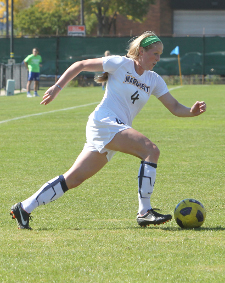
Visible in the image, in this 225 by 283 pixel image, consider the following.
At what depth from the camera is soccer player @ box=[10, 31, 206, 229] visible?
16.7 feet

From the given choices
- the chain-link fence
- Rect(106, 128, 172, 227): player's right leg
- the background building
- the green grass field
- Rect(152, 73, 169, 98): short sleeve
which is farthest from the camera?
the background building

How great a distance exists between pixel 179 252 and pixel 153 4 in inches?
2283

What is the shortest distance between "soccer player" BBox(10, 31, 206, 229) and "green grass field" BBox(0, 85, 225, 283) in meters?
0.24

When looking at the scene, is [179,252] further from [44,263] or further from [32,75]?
[32,75]

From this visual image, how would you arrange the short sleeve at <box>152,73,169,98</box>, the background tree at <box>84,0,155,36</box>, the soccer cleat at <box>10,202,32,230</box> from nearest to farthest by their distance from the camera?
the soccer cleat at <box>10,202,32,230</box> → the short sleeve at <box>152,73,169,98</box> → the background tree at <box>84,0,155,36</box>

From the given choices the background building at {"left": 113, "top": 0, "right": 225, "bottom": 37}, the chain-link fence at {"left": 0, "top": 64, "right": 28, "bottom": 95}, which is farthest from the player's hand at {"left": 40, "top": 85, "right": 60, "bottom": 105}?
the background building at {"left": 113, "top": 0, "right": 225, "bottom": 37}

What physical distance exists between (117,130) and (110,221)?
964mm

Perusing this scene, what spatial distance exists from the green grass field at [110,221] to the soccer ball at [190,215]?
0.08m

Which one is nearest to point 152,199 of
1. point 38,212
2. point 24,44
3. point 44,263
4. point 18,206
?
point 38,212

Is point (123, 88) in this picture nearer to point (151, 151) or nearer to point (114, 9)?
point (151, 151)

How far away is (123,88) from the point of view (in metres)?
5.23

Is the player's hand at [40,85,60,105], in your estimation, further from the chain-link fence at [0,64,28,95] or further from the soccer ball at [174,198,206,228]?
the chain-link fence at [0,64,28,95]

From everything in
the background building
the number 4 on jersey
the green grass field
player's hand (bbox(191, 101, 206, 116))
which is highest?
the background building

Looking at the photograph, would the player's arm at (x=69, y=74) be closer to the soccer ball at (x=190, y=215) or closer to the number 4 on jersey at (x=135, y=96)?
the number 4 on jersey at (x=135, y=96)
